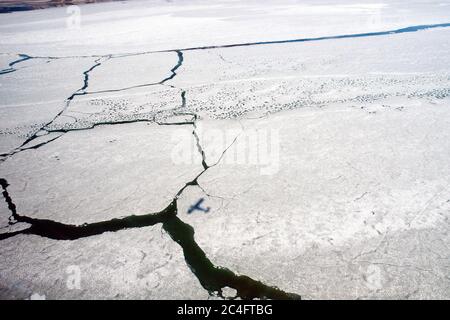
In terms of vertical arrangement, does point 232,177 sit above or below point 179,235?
above

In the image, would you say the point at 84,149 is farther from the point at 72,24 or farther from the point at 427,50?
the point at 72,24

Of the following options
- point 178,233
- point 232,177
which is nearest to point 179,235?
point 178,233

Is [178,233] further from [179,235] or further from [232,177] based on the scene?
[232,177]

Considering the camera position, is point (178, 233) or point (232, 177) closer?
point (178, 233)

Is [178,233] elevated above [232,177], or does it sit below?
below

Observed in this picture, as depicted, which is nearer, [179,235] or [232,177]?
[179,235]

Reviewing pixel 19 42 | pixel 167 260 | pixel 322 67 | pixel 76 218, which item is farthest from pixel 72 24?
pixel 167 260
